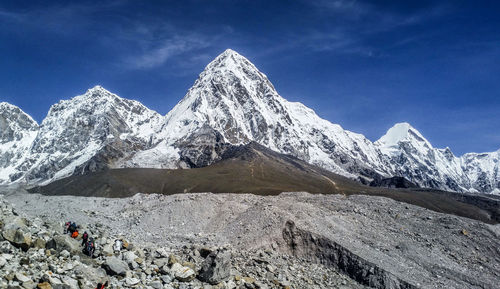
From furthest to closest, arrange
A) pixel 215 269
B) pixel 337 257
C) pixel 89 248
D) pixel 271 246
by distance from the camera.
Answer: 1. pixel 271 246
2. pixel 337 257
3. pixel 215 269
4. pixel 89 248

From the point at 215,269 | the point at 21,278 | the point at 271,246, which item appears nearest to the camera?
the point at 21,278

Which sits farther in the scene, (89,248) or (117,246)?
(117,246)

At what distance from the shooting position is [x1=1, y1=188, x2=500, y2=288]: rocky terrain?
23781mm

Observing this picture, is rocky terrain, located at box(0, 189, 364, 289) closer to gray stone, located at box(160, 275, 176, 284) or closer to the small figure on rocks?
gray stone, located at box(160, 275, 176, 284)

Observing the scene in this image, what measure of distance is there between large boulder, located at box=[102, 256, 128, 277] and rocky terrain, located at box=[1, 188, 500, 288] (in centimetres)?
13

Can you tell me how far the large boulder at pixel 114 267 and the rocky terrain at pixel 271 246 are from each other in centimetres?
13

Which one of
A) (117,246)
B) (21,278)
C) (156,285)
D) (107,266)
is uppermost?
(117,246)

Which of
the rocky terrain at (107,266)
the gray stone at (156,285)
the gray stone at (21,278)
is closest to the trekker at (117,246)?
the rocky terrain at (107,266)

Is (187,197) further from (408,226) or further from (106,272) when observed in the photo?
(106,272)

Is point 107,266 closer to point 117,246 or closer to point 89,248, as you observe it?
point 89,248

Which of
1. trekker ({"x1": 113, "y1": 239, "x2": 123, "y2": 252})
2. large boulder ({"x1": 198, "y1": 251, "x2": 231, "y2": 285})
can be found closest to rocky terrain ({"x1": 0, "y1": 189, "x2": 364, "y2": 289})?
large boulder ({"x1": 198, "y1": 251, "x2": 231, "y2": 285})

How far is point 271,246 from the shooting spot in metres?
44.2

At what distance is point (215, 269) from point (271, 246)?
17863mm

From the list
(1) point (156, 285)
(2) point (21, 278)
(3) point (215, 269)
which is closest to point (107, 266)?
(1) point (156, 285)
